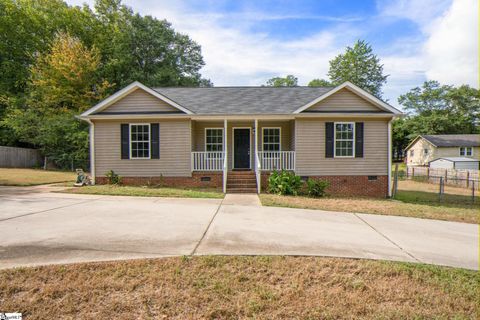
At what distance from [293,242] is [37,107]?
26.1 m

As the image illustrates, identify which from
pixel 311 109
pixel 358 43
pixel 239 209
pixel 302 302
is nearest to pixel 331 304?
pixel 302 302

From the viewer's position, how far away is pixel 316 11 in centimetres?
1036

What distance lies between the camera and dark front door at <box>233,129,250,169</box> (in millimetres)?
13484

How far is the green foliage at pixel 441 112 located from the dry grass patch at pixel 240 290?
170ft

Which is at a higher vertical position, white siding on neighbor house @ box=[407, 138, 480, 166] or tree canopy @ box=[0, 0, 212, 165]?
tree canopy @ box=[0, 0, 212, 165]

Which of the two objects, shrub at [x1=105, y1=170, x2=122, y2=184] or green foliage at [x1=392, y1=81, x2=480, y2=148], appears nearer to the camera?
shrub at [x1=105, y1=170, x2=122, y2=184]

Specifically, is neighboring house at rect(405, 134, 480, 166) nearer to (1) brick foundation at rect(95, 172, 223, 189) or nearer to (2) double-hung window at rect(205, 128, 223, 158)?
(2) double-hung window at rect(205, 128, 223, 158)

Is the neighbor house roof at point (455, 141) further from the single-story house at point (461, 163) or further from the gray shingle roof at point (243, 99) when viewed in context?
the gray shingle roof at point (243, 99)

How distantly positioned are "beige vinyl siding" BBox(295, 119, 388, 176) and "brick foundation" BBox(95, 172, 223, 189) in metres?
3.81

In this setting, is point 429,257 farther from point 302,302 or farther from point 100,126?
point 100,126

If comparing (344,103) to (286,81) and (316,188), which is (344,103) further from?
(286,81)

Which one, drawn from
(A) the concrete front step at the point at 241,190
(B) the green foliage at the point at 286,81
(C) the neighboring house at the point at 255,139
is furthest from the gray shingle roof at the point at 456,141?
(A) the concrete front step at the point at 241,190

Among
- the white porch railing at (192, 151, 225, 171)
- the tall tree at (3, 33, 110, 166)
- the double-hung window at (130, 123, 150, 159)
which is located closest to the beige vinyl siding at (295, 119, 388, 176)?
the white porch railing at (192, 151, 225, 171)

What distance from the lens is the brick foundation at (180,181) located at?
12.0 m
